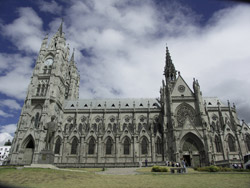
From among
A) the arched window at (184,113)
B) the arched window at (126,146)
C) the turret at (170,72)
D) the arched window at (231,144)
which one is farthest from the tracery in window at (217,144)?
the turret at (170,72)

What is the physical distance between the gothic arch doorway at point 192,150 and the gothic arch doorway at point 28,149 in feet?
110

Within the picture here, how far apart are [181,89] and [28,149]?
4049cm

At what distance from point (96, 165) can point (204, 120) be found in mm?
26246

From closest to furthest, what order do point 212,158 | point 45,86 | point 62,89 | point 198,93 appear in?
1. point 212,158
2. point 198,93
3. point 45,86
4. point 62,89

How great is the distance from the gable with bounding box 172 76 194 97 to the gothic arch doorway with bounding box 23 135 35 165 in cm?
3688

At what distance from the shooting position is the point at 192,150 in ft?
124

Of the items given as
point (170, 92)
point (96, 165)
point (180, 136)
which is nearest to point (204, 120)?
point (180, 136)

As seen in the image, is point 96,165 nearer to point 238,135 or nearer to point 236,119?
point 238,135

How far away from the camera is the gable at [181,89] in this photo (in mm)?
45938

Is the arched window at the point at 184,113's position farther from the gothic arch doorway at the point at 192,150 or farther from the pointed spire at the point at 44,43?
the pointed spire at the point at 44,43

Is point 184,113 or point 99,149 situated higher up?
point 184,113

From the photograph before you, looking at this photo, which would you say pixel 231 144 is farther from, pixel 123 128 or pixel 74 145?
pixel 74 145

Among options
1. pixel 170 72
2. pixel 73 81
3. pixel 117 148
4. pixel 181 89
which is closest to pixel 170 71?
pixel 170 72

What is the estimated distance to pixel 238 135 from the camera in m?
40.5
